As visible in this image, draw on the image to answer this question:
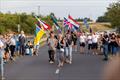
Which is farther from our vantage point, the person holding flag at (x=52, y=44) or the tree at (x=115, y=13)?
the tree at (x=115, y=13)

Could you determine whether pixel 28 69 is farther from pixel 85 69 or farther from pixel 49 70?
pixel 85 69

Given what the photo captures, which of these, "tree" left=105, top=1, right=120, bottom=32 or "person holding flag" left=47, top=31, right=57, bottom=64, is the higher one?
"tree" left=105, top=1, right=120, bottom=32

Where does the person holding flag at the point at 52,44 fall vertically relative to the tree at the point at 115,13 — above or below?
below

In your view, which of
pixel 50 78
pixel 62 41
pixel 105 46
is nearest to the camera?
pixel 50 78

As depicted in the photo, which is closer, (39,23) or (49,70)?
(49,70)

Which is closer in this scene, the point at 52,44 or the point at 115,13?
the point at 52,44

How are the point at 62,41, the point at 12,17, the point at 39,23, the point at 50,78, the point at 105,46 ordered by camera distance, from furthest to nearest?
the point at 12,17, the point at 39,23, the point at 105,46, the point at 62,41, the point at 50,78

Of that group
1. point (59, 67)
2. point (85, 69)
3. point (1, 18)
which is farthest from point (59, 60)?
point (1, 18)

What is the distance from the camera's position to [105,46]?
2681 cm

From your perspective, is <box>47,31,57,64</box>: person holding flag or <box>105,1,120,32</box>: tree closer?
<box>47,31,57,64</box>: person holding flag

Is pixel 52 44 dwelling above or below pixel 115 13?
below

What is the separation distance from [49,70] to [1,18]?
181ft

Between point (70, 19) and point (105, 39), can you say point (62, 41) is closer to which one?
point (105, 39)

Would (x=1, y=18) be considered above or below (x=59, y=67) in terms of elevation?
above
